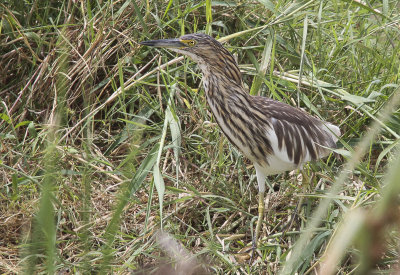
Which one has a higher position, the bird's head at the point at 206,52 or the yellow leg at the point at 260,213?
the bird's head at the point at 206,52

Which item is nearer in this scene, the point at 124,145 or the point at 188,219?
the point at 188,219

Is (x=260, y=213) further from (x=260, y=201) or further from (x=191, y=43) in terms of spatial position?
(x=191, y=43)

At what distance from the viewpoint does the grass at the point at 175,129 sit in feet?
8.45

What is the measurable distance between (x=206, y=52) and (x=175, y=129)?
421 mm

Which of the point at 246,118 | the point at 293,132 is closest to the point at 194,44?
the point at 246,118

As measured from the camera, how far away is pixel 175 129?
279 cm

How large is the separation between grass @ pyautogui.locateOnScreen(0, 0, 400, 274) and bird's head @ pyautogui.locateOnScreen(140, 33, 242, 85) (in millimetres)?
245

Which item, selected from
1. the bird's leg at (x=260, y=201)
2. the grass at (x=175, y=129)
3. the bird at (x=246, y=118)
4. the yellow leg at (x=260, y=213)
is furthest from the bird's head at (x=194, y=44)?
the yellow leg at (x=260, y=213)

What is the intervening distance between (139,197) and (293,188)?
77cm

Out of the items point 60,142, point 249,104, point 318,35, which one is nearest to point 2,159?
point 60,142

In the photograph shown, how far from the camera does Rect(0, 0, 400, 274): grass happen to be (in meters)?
2.58

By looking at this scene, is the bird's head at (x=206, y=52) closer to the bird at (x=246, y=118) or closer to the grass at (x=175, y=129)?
the bird at (x=246, y=118)

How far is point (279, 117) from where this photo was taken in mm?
2631

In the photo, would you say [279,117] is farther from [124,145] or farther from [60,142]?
[60,142]
